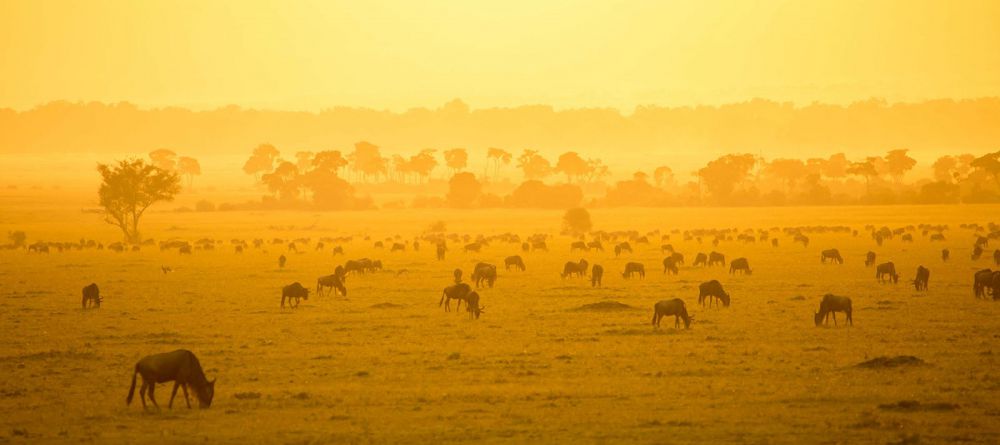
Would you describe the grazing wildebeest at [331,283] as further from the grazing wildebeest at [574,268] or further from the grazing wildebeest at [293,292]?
the grazing wildebeest at [574,268]

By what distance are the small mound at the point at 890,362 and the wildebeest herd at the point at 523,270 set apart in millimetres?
5181

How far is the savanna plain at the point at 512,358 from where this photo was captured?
15602mm

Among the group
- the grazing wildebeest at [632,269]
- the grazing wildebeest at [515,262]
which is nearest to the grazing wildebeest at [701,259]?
the grazing wildebeest at [632,269]

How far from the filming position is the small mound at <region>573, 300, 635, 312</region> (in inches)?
1156

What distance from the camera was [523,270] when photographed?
43.6m

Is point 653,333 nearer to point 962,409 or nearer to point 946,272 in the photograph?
point 962,409

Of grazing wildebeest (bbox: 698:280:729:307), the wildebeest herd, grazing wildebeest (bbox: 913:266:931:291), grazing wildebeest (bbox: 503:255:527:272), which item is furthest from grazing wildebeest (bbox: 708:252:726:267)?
grazing wildebeest (bbox: 698:280:729:307)

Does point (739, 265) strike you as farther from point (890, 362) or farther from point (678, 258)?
point (890, 362)

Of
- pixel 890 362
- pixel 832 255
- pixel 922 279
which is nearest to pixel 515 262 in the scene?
pixel 832 255

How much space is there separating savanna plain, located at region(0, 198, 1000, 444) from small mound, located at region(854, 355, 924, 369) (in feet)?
0.69

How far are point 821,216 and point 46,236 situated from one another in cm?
6187

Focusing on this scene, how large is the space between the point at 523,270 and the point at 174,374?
27731 mm

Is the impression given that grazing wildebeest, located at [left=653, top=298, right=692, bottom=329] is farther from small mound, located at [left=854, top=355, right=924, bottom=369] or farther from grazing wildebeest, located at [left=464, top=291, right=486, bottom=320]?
small mound, located at [left=854, top=355, right=924, bottom=369]

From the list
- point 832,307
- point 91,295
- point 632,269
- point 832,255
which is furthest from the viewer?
point 832,255
